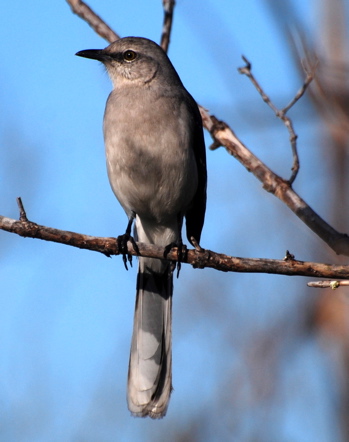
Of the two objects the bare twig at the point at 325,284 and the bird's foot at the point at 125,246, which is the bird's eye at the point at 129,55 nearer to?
the bird's foot at the point at 125,246

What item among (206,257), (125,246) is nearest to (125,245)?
(125,246)

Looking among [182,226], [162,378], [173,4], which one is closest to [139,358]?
[162,378]

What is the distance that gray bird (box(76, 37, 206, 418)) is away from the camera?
5406 millimetres

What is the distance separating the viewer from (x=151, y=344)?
5762 millimetres

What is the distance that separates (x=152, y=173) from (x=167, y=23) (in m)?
1.61

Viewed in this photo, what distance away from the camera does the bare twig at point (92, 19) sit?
5.99 meters

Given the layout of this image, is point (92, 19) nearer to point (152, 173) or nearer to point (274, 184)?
point (152, 173)

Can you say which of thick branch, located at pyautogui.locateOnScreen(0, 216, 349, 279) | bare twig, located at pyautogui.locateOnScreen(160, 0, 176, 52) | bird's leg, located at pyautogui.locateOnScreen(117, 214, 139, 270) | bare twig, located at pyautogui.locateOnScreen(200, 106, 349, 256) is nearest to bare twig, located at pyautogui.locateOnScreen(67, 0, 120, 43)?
bare twig, located at pyautogui.locateOnScreen(160, 0, 176, 52)

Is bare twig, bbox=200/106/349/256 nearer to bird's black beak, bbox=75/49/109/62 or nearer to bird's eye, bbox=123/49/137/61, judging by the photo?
bird's eye, bbox=123/49/137/61

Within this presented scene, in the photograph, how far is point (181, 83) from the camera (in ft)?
20.7

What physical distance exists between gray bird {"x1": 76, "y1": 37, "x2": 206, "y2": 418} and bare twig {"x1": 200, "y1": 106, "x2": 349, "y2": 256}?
0.22 metres

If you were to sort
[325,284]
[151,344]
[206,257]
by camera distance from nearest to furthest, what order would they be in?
1. [325,284]
2. [206,257]
3. [151,344]

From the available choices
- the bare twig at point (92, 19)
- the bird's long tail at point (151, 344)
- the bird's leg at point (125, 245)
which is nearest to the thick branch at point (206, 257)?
the bird's leg at point (125, 245)

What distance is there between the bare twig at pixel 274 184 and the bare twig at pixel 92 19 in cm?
118
